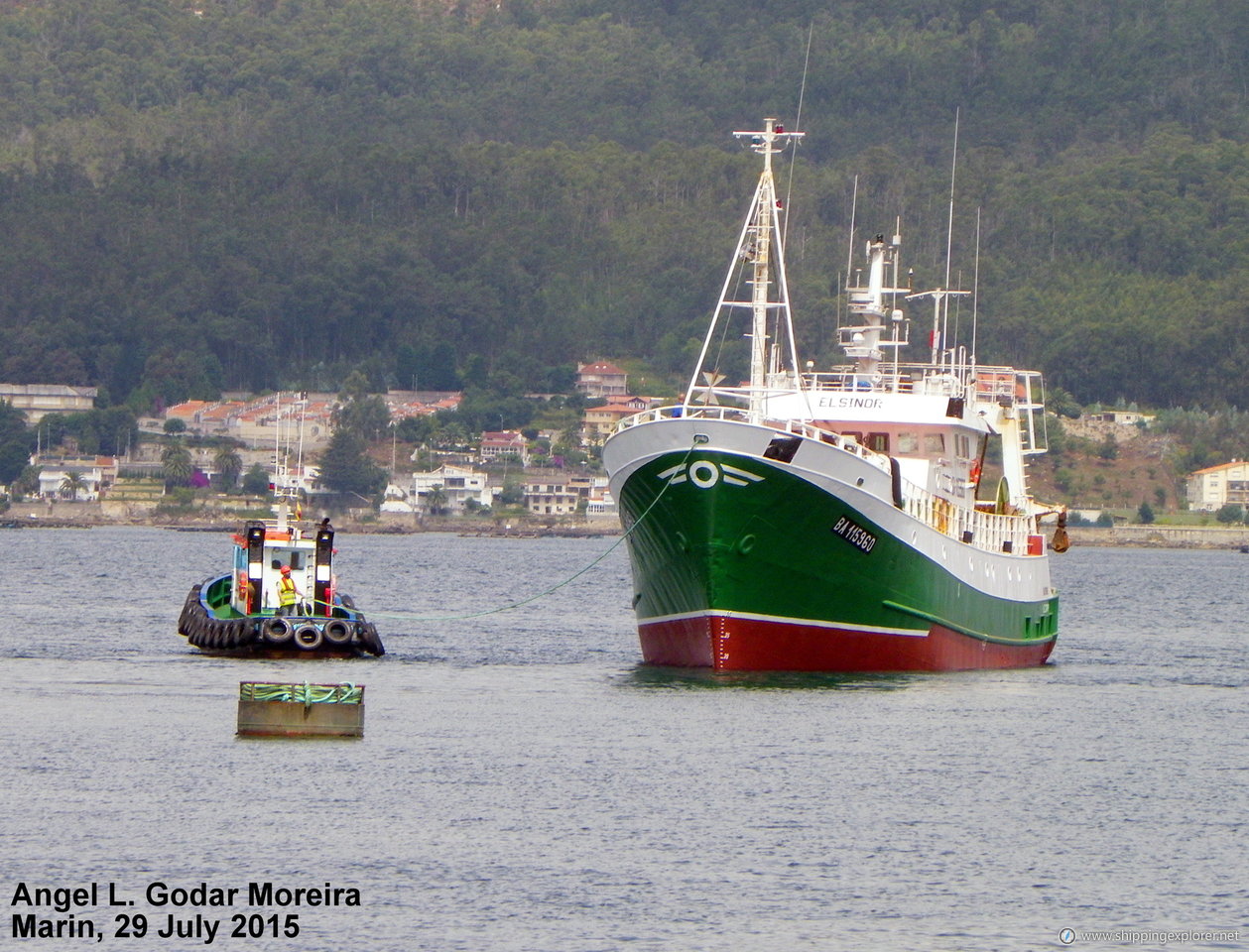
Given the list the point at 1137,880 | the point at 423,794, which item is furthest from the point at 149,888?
the point at 1137,880

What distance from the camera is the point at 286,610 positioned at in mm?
59875

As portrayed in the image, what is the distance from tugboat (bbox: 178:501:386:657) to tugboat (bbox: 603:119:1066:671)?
7845 millimetres

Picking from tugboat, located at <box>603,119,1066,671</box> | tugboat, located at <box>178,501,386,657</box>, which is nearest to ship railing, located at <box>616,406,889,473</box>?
tugboat, located at <box>603,119,1066,671</box>

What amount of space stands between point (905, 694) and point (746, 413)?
23.0 ft

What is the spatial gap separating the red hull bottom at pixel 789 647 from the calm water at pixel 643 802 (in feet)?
1.82

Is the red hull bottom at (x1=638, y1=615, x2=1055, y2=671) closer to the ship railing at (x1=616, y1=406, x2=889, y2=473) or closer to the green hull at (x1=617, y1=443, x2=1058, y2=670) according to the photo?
the green hull at (x1=617, y1=443, x2=1058, y2=670)

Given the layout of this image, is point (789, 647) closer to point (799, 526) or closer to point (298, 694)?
point (799, 526)

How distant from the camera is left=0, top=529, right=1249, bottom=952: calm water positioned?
30.4m

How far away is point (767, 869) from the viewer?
1297 inches

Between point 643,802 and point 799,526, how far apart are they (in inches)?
533

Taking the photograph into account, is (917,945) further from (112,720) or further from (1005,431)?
(1005,431)
